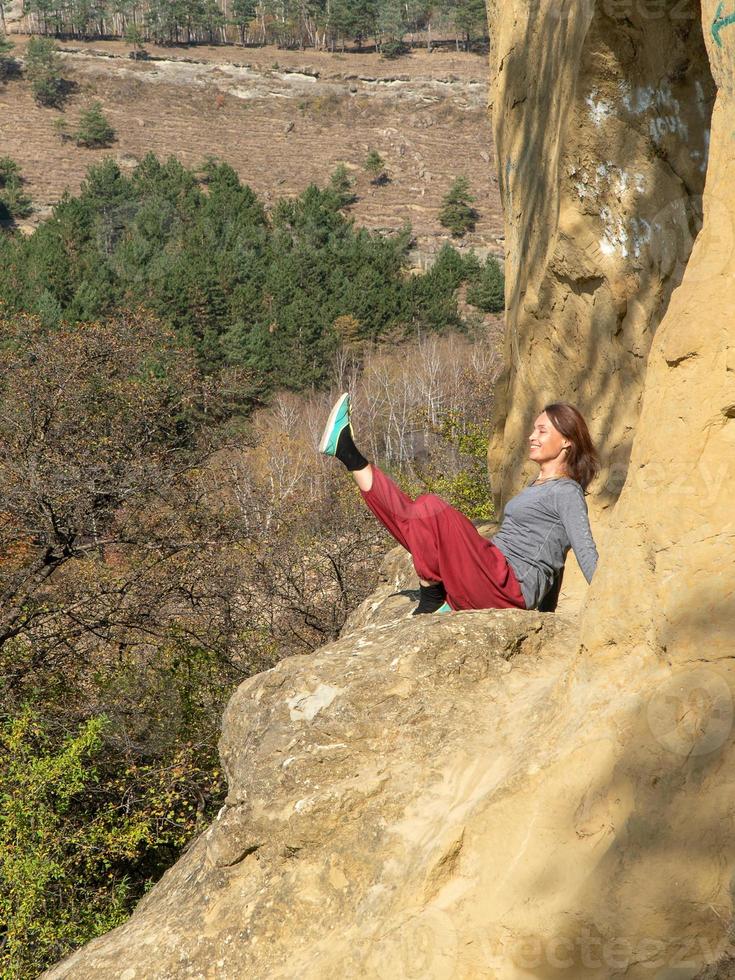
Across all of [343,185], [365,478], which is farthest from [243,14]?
[365,478]

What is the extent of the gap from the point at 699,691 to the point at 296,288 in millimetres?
32203

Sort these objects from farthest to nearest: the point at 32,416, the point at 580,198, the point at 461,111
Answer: the point at 461,111, the point at 32,416, the point at 580,198

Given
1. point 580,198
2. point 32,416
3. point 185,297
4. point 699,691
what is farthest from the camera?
point 185,297

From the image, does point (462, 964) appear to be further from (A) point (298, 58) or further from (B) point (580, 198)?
(A) point (298, 58)

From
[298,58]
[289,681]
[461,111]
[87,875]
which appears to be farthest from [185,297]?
[298,58]

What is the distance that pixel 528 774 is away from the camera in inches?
105

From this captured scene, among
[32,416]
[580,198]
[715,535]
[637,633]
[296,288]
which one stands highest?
[580,198]

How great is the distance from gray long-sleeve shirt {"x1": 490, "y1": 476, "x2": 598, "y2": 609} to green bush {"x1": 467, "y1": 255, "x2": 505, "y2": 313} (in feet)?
113

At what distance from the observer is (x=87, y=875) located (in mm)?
7199

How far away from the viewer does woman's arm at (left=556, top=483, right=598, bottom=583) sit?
3.73m

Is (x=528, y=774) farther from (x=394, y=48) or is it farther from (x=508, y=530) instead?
(x=394, y=48)

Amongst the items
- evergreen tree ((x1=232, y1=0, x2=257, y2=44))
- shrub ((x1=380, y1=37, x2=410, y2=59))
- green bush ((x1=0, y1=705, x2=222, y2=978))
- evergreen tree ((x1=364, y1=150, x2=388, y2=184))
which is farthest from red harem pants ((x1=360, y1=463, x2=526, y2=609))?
evergreen tree ((x1=232, y1=0, x2=257, y2=44))

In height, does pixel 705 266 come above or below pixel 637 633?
above

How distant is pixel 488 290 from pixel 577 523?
35265mm
